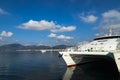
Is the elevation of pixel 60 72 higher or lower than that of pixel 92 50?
lower

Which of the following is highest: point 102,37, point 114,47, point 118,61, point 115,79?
point 102,37

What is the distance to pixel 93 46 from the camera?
36.3m

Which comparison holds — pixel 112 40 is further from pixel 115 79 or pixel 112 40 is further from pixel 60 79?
pixel 60 79

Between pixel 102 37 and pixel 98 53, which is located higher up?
pixel 102 37

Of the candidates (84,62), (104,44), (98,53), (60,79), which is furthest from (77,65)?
(60,79)

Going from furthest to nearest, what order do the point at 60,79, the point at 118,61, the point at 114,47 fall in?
the point at 114,47 < the point at 60,79 < the point at 118,61

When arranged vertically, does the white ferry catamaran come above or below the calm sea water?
→ above

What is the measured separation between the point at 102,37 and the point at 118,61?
14.2m

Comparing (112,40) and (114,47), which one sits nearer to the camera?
(114,47)

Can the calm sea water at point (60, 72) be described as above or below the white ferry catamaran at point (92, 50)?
below

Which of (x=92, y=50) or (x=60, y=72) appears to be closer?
(x=92, y=50)

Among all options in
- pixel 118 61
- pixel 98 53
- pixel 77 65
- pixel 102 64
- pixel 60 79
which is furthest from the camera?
pixel 102 64

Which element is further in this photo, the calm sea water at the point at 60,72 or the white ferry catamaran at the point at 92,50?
the white ferry catamaran at the point at 92,50

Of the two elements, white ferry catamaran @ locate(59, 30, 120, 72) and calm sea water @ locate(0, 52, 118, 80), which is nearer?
calm sea water @ locate(0, 52, 118, 80)
